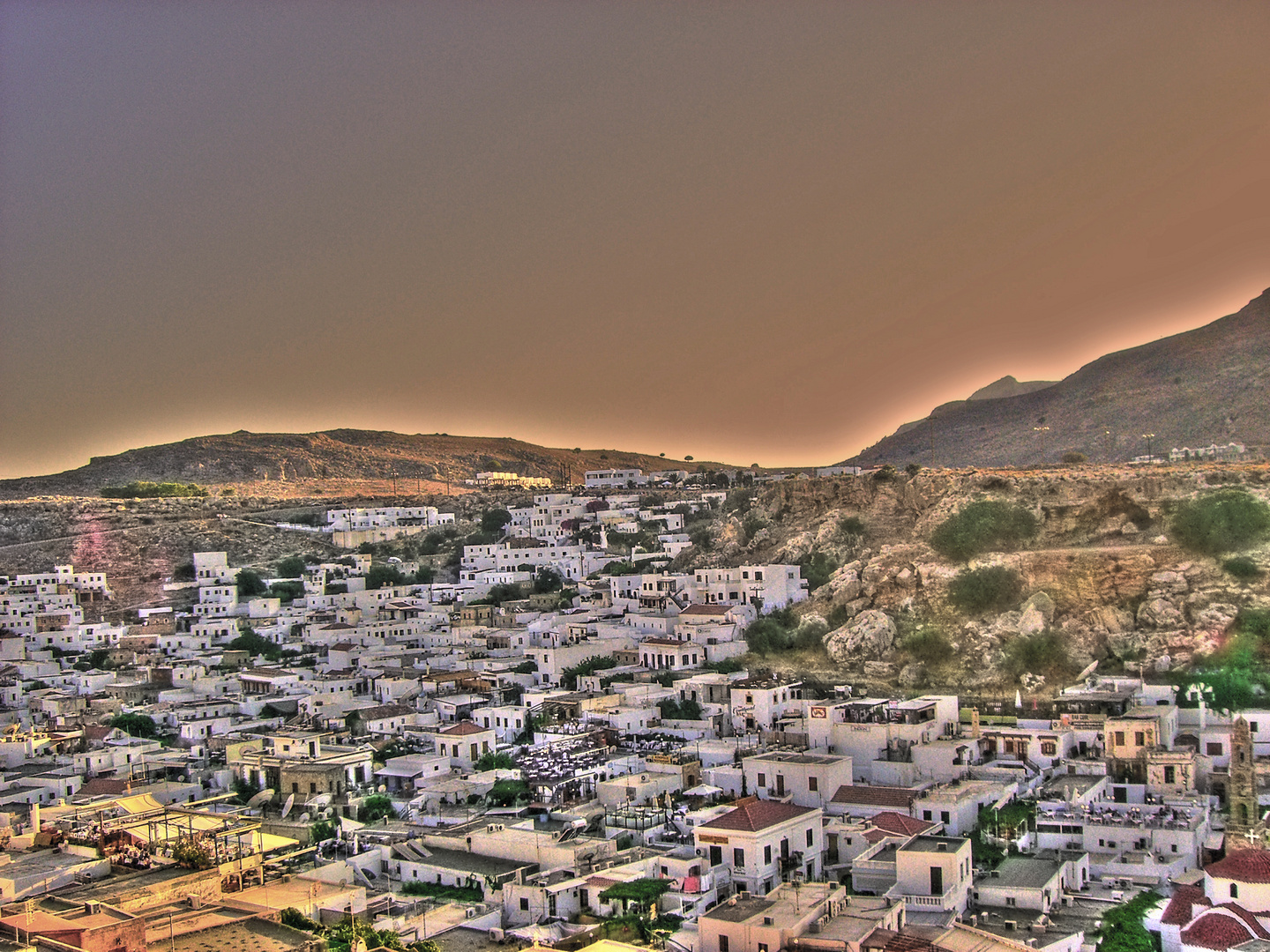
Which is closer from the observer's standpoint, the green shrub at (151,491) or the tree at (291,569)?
the tree at (291,569)

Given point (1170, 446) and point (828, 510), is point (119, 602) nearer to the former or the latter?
point (828, 510)

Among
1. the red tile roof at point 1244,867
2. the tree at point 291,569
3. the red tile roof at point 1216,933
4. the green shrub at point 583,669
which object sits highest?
the tree at point 291,569

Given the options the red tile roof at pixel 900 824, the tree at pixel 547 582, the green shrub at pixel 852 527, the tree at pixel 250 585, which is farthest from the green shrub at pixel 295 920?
the tree at pixel 250 585

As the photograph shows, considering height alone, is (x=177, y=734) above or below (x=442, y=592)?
below

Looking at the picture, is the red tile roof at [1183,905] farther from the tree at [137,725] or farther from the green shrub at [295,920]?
the tree at [137,725]

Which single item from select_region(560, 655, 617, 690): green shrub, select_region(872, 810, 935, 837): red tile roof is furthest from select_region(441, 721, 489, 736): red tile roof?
select_region(872, 810, 935, 837): red tile roof

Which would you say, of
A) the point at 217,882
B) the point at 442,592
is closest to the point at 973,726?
the point at 217,882

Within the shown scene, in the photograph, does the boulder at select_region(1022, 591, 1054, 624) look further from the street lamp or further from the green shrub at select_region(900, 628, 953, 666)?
the street lamp
